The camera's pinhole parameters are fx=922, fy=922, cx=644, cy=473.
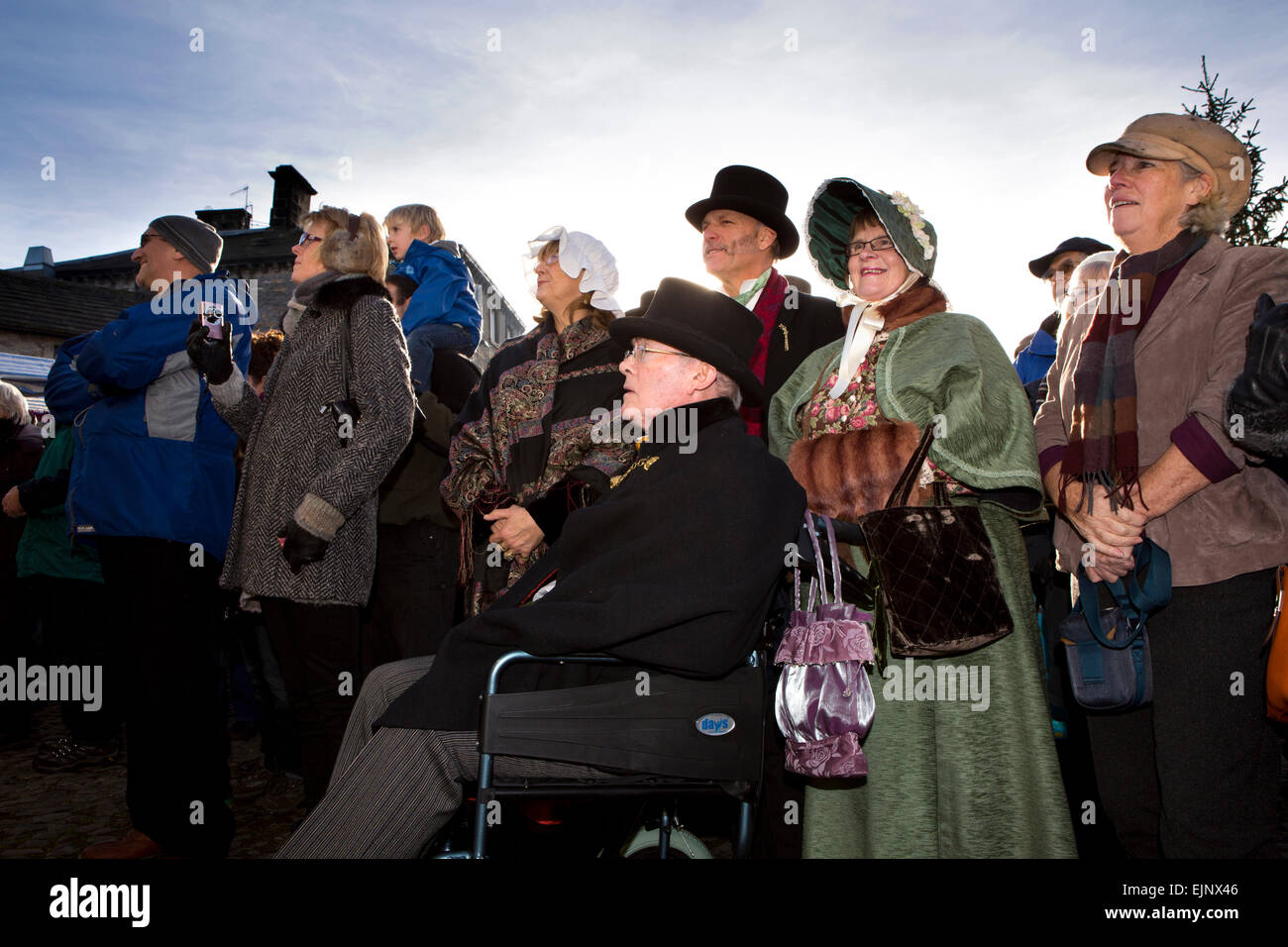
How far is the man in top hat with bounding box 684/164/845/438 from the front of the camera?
3.91m

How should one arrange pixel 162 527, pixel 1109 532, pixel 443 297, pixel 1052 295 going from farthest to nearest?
pixel 1052 295 < pixel 443 297 < pixel 162 527 < pixel 1109 532

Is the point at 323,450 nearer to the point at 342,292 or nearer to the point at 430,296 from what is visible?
the point at 342,292

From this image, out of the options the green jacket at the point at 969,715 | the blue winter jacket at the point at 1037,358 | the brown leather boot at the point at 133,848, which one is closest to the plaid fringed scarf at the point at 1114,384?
the green jacket at the point at 969,715

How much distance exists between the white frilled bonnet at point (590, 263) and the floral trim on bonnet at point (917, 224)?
1.29 metres

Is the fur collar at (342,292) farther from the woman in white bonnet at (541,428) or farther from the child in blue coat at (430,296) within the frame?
the child in blue coat at (430,296)

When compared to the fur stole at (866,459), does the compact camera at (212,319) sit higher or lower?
higher

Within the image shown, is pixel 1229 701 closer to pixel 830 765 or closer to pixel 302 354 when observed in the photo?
pixel 830 765

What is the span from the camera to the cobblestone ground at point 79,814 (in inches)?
161

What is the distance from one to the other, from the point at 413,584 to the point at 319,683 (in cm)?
83

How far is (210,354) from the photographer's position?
3.82m

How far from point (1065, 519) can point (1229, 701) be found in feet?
2.39
